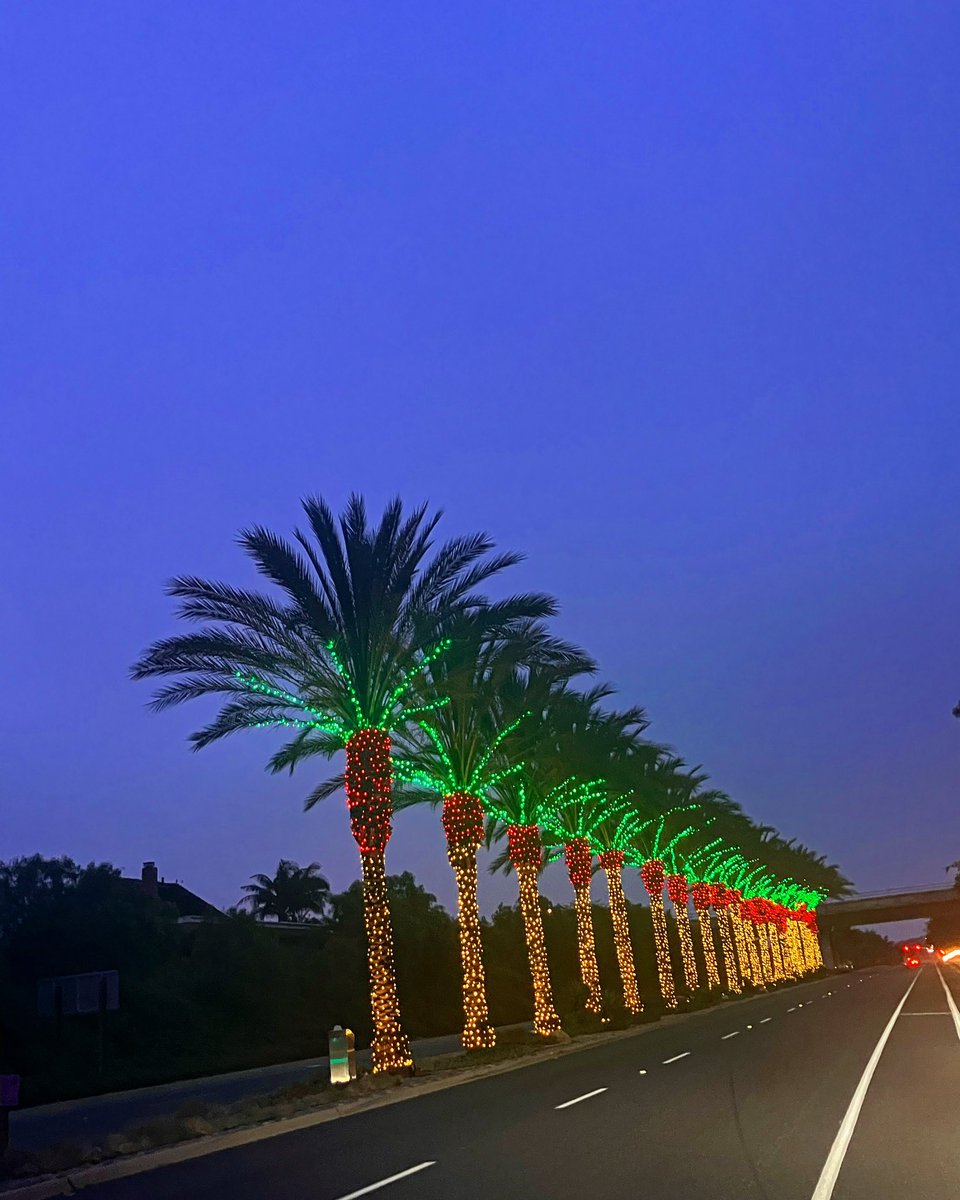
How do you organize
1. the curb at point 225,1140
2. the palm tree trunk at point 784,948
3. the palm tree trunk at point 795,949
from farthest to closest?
the palm tree trunk at point 795,949
the palm tree trunk at point 784,948
the curb at point 225,1140

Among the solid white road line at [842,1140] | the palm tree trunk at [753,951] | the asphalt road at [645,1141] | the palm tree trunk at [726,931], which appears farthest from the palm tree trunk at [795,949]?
the solid white road line at [842,1140]

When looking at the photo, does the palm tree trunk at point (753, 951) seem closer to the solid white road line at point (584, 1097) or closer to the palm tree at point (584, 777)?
the palm tree at point (584, 777)

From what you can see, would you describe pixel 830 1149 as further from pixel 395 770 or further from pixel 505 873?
pixel 505 873

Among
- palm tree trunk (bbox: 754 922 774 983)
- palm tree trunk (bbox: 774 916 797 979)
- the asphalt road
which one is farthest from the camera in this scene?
palm tree trunk (bbox: 774 916 797 979)

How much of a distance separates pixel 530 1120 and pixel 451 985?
168 ft

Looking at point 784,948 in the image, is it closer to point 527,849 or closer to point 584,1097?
point 527,849

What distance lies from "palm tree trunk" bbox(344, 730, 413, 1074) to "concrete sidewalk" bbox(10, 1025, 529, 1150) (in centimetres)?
272

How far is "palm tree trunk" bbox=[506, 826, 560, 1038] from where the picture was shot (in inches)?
1426

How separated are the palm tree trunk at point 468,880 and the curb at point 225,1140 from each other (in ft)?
7.23

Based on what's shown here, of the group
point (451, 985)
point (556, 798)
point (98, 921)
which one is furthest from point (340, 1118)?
point (451, 985)

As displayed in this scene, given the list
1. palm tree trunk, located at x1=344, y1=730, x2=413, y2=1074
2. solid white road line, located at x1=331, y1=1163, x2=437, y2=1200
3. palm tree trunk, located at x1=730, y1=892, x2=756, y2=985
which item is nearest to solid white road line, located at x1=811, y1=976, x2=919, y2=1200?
solid white road line, located at x1=331, y1=1163, x2=437, y2=1200

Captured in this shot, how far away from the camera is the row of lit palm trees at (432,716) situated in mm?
25734

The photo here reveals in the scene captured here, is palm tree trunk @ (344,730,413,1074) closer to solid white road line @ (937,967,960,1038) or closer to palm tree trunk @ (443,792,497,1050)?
palm tree trunk @ (443,792,497,1050)

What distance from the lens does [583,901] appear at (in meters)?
45.3
